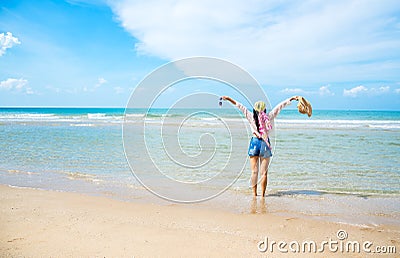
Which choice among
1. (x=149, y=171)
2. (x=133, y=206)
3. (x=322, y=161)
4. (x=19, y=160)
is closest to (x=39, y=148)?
(x=19, y=160)

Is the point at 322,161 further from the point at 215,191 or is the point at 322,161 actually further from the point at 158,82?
the point at 158,82

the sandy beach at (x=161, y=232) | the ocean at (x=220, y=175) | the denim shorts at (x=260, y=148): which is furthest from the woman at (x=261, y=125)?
the sandy beach at (x=161, y=232)

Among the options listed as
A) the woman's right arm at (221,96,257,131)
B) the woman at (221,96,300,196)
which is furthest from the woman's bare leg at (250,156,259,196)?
the woman's right arm at (221,96,257,131)

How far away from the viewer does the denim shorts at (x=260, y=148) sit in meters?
6.02

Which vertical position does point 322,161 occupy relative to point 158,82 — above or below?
below

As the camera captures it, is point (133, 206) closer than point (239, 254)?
No

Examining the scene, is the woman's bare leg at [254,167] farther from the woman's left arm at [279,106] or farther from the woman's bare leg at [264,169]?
the woman's left arm at [279,106]

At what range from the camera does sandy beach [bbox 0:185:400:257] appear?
3.52 m

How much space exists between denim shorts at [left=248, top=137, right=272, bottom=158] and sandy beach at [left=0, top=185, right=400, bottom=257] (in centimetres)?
123

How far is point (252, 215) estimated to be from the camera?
504cm

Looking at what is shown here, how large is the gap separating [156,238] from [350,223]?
3.16 m

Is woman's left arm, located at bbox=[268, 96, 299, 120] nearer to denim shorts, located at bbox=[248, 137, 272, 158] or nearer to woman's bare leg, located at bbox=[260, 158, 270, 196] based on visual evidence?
denim shorts, located at bbox=[248, 137, 272, 158]

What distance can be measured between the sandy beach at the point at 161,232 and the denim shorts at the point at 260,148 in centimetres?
123

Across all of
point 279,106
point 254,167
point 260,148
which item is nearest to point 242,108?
point 279,106
